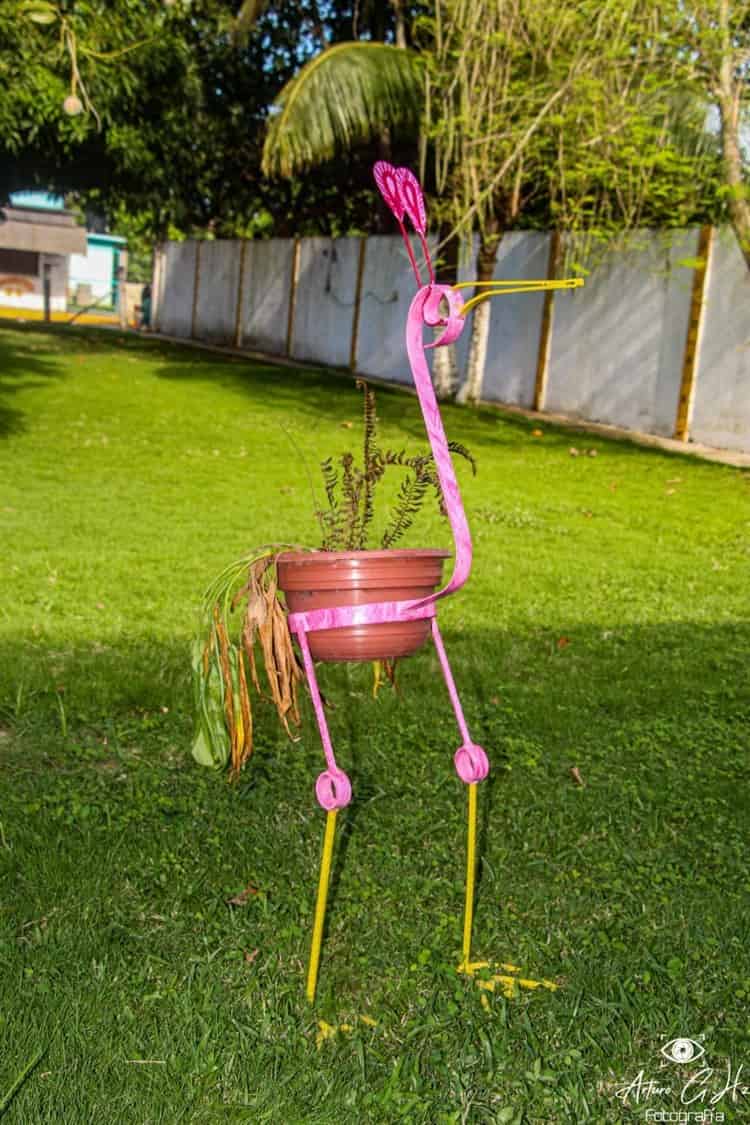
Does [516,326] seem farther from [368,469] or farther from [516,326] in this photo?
[368,469]

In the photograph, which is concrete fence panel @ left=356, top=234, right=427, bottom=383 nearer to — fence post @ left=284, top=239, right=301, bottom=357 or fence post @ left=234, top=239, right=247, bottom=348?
fence post @ left=284, top=239, right=301, bottom=357

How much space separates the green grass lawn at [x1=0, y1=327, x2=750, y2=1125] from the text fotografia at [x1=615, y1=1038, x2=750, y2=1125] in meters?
0.02

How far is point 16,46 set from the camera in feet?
53.3

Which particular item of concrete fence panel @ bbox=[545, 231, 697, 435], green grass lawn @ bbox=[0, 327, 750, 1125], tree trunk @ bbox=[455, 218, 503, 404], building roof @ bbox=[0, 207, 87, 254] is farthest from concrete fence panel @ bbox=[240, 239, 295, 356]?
building roof @ bbox=[0, 207, 87, 254]

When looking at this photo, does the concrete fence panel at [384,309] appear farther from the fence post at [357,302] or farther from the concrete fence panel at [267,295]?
the concrete fence panel at [267,295]

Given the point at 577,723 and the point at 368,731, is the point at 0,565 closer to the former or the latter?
the point at 368,731

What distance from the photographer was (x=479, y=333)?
51.3 ft

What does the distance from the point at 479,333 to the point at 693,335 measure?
10.3 ft

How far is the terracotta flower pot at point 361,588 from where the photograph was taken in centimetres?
266

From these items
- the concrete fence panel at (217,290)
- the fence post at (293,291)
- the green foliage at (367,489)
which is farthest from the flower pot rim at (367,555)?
the concrete fence panel at (217,290)

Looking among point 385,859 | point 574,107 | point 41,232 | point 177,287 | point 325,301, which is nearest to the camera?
point 385,859

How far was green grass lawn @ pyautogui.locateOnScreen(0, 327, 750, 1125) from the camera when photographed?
2.59 m

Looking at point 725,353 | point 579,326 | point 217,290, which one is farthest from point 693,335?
point 217,290

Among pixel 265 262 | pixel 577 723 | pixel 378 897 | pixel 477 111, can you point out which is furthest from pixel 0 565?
pixel 265 262
